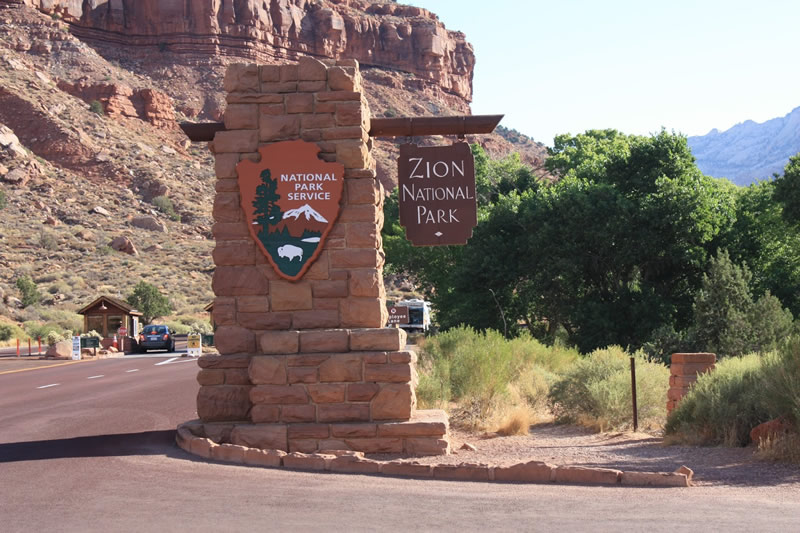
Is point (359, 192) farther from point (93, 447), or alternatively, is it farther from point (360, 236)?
point (93, 447)

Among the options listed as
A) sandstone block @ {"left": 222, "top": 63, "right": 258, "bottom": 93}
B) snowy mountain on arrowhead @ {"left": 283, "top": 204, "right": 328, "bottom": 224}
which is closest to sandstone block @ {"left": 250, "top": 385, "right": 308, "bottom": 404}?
snowy mountain on arrowhead @ {"left": 283, "top": 204, "right": 328, "bottom": 224}

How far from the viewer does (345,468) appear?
30.6 ft

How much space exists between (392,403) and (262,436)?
4.91 ft

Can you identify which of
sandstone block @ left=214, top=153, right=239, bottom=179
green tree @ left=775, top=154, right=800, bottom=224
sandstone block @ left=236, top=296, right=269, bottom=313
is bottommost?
sandstone block @ left=236, top=296, right=269, bottom=313

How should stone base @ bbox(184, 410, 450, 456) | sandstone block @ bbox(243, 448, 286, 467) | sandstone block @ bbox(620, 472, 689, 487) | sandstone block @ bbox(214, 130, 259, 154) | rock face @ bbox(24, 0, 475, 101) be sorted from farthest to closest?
1. rock face @ bbox(24, 0, 475, 101)
2. sandstone block @ bbox(214, 130, 259, 154)
3. stone base @ bbox(184, 410, 450, 456)
4. sandstone block @ bbox(243, 448, 286, 467)
5. sandstone block @ bbox(620, 472, 689, 487)

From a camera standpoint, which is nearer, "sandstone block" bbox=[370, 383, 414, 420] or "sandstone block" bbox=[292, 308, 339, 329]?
"sandstone block" bbox=[370, 383, 414, 420]

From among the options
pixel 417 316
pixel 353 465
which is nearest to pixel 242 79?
pixel 353 465

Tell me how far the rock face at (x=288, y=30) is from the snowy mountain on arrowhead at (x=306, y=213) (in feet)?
352

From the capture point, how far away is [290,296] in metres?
11.0

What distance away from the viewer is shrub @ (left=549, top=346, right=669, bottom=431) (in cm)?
1383

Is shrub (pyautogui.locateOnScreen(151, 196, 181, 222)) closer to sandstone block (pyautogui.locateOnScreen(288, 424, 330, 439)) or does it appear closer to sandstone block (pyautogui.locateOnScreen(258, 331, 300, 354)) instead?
sandstone block (pyautogui.locateOnScreen(258, 331, 300, 354))

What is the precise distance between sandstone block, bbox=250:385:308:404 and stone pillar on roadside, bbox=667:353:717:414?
18.2 feet

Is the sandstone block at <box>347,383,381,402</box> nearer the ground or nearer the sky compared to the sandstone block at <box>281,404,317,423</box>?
nearer the sky

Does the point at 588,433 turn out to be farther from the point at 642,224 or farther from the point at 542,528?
the point at 642,224
